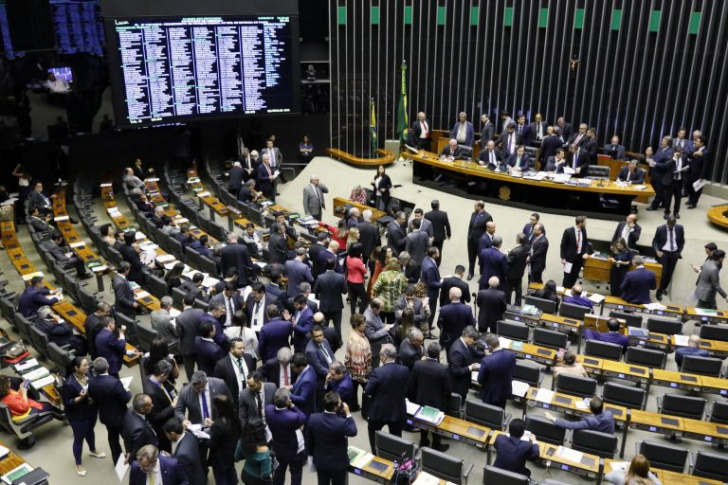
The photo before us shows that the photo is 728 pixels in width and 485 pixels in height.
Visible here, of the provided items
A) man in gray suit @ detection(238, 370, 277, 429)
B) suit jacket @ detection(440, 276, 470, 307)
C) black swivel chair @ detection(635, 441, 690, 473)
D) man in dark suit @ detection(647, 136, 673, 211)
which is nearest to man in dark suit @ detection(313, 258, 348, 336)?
suit jacket @ detection(440, 276, 470, 307)

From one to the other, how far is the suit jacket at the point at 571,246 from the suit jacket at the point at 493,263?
1.33 m

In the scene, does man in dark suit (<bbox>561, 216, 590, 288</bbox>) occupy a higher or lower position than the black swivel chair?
higher

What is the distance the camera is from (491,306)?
30.6 feet

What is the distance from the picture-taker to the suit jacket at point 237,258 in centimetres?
1072

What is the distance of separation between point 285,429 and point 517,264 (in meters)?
5.53

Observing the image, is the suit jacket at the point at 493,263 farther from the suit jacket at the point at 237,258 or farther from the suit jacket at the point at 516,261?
the suit jacket at the point at 237,258

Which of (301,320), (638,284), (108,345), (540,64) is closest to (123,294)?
(108,345)

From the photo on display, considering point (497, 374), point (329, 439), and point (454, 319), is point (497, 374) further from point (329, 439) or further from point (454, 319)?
point (329, 439)

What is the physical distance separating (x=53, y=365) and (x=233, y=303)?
294cm

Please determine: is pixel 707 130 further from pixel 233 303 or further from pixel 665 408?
pixel 233 303

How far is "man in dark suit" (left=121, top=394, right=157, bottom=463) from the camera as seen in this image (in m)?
6.14

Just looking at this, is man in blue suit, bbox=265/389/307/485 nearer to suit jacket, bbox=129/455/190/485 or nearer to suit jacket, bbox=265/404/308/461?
suit jacket, bbox=265/404/308/461

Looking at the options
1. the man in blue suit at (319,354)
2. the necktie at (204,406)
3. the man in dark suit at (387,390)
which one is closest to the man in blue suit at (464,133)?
the man in blue suit at (319,354)

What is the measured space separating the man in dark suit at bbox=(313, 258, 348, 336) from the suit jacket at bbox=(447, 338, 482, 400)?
7.14ft
